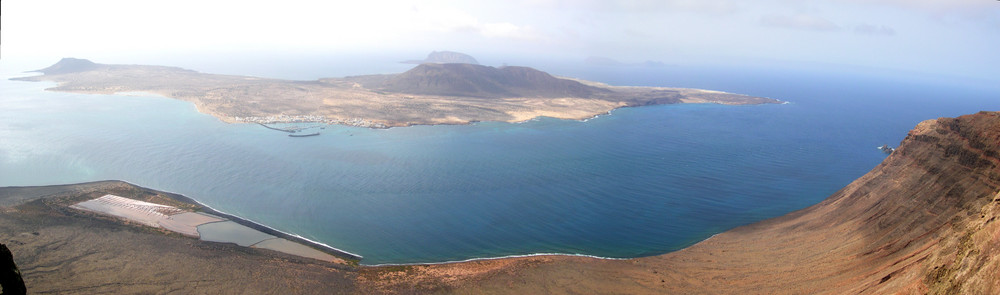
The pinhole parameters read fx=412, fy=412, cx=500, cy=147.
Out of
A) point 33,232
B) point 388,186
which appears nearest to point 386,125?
point 388,186

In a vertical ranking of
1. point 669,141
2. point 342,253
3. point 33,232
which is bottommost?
point 342,253

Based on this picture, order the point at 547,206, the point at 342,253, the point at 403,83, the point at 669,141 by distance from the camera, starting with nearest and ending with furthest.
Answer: the point at 342,253 < the point at 547,206 < the point at 669,141 < the point at 403,83

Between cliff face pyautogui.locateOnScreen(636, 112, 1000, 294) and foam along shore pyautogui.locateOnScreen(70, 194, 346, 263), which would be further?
foam along shore pyautogui.locateOnScreen(70, 194, 346, 263)

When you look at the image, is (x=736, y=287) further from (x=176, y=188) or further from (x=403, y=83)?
(x=403, y=83)

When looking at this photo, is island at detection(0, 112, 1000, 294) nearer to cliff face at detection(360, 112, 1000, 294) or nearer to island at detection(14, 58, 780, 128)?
Result: cliff face at detection(360, 112, 1000, 294)

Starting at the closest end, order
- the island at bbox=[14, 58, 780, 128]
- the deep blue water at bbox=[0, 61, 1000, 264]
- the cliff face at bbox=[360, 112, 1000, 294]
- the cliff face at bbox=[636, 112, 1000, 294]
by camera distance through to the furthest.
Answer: the cliff face at bbox=[636, 112, 1000, 294]
the cliff face at bbox=[360, 112, 1000, 294]
the deep blue water at bbox=[0, 61, 1000, 264]
the island at bbox=[14, 58, 780, 128]

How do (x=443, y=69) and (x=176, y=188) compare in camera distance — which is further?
(x=443, y=69)

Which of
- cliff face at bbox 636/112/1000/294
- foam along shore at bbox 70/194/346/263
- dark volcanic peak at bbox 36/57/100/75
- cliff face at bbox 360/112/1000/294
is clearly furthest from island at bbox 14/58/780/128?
cliff face at bbox 636/112/1000/294
